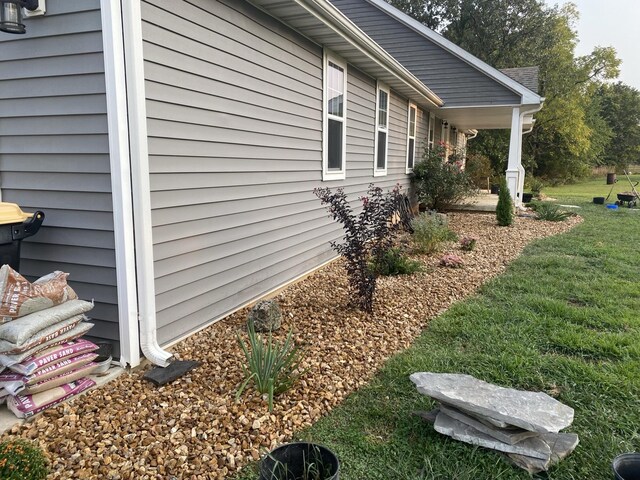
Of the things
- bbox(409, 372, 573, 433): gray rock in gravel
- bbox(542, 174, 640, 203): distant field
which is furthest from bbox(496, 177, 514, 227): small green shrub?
bbox(542, 174, 640, 203): distant field

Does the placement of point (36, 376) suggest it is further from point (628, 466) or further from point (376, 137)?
point (376, 137)

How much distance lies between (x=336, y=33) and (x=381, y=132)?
11.2 ft

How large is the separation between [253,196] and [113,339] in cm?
190

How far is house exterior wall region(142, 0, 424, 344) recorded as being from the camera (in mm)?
3182

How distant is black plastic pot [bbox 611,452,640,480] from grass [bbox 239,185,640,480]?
0.17m

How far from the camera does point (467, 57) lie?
1145cm

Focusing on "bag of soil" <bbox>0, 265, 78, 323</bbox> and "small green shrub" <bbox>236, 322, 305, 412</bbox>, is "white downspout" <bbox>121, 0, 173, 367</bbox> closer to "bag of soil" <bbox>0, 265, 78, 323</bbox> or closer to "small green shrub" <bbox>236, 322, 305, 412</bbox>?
"bag of soil" <bbox>0, 265, 78, 323</bbox>

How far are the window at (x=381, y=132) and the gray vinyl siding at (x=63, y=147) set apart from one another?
576 cm

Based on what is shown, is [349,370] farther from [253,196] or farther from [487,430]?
[253,196]

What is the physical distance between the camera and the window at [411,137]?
1048cm

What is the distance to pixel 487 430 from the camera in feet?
7.31

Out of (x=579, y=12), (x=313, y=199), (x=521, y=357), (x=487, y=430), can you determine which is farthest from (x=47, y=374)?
(x=579, y=12)

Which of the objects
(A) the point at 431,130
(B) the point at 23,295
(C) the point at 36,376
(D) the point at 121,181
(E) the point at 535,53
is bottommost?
(C) the point at 36,376

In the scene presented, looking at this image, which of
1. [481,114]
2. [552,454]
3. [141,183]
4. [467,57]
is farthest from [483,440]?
[481,114]
